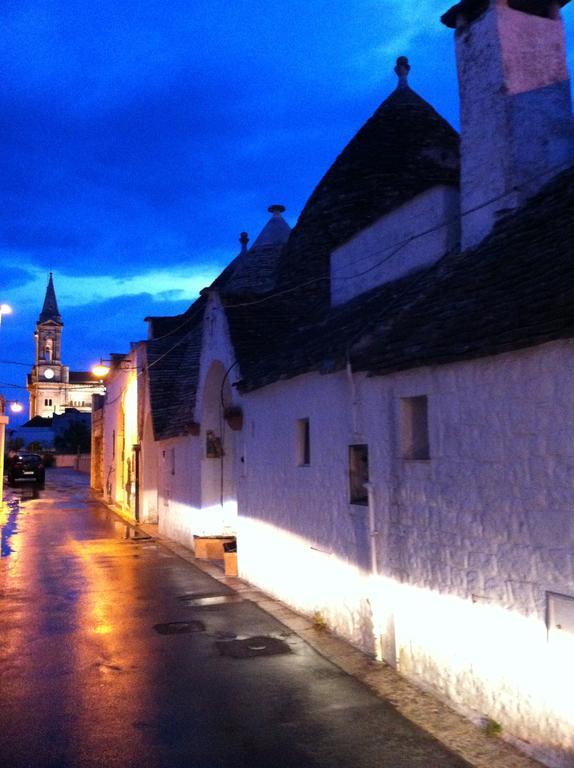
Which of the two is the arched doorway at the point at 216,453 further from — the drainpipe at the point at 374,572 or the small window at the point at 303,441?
the drainpipe at the point at 374,572

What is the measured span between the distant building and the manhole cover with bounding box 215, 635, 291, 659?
114040 millimetres

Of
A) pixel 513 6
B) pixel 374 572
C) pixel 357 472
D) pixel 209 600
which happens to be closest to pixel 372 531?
pixel 374 572

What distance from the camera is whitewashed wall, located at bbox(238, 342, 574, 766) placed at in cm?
510

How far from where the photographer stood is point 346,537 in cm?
862

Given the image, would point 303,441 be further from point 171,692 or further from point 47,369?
point 47,369

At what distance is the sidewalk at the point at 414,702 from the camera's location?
5.23 m

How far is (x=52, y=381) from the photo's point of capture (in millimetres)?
119812

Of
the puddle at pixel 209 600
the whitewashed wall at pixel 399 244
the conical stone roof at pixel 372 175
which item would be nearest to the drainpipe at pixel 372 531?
the whitewashed wall at pixel 399 244

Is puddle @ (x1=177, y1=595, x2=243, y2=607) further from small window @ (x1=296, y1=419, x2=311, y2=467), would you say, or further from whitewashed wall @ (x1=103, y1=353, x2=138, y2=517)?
whitewashed wall @ (x1=103, y1=353, x2=138, y2=517)

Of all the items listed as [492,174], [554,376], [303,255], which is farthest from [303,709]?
[303,255]

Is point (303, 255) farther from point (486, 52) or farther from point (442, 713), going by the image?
point (442, 713)

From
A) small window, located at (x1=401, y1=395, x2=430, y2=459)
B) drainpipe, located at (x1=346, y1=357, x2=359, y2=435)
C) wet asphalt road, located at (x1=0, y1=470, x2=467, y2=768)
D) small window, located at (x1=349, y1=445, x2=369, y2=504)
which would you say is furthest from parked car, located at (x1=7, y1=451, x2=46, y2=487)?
small window, located at (x1=401, y1=395, x2=430, y2=459)

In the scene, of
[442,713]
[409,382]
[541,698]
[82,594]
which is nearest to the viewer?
[541,698]

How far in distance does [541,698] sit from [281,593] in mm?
6247
